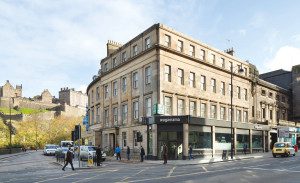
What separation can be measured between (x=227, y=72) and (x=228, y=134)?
30.4ft

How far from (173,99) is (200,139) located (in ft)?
19.0

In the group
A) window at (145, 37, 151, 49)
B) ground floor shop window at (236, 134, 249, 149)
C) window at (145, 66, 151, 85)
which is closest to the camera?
window at (145, 66, 151, 85)

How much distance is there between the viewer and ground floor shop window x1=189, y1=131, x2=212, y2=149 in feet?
127

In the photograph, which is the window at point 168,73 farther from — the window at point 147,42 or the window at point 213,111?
the window at point 213,111

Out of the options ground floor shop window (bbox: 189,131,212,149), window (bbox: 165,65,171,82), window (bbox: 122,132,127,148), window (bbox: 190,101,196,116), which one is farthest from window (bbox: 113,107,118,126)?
ground floor shop window (bbox: 189,131,212,149)

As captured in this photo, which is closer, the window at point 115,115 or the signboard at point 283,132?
the window at point 115,115

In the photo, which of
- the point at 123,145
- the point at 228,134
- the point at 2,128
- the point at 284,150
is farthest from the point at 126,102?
the point at 2,128

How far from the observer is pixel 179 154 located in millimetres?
37312

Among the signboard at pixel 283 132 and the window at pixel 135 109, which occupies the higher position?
the window at pixel 135 109

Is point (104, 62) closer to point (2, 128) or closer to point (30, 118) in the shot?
point (2, 128)

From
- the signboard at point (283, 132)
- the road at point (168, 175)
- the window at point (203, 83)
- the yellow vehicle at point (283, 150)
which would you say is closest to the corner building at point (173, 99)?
the window at point (203, 83)

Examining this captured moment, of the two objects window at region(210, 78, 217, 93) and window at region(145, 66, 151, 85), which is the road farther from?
window at region(210, 78, 217, 93)

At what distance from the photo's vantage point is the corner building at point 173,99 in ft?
124

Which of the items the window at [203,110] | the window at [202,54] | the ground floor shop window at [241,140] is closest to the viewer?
the window at [203,110]
